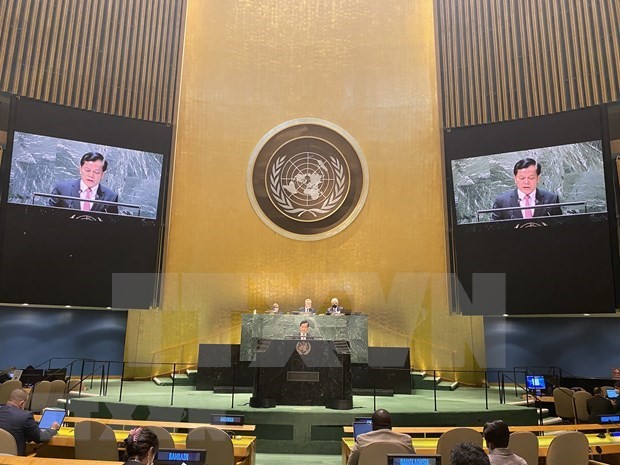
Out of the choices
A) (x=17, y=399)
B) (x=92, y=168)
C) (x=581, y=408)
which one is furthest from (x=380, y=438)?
(x=92, y=168)

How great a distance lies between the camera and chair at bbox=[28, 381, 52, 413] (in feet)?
25.6

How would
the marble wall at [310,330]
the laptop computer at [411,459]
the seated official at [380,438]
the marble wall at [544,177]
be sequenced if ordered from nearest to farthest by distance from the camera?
1. the laptop computer at [411,459]
2. the seated official at [380,438]
3. the marble wall at [310,330]
4. the marble wall at [544,177]

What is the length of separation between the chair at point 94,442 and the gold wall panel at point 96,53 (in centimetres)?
906

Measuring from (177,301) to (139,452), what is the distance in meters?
9.30

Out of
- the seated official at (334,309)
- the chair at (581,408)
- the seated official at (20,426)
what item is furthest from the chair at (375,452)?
the seated official at (334,309)

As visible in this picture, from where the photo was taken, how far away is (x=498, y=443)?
3193 mm

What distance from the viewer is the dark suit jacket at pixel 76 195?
11086 mm

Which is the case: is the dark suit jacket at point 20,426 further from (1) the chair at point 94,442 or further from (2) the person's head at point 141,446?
(2) the person's head at point 141,446

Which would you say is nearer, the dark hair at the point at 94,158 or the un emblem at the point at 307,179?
the dark hair at the point at 94,158

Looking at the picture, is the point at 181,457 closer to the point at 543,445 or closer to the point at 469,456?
the point at 469,456

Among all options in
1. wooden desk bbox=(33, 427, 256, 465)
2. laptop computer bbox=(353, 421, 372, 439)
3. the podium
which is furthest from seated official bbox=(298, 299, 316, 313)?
laptop computer bbox=(353, 421, 372, 439)

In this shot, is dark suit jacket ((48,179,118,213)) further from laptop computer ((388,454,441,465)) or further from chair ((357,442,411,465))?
laptop computer ((388,454,441,465))

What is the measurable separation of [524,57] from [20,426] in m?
11.7

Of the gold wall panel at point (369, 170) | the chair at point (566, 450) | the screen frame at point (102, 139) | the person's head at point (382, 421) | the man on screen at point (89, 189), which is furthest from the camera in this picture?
the gold wall panel at point (369, 170)
